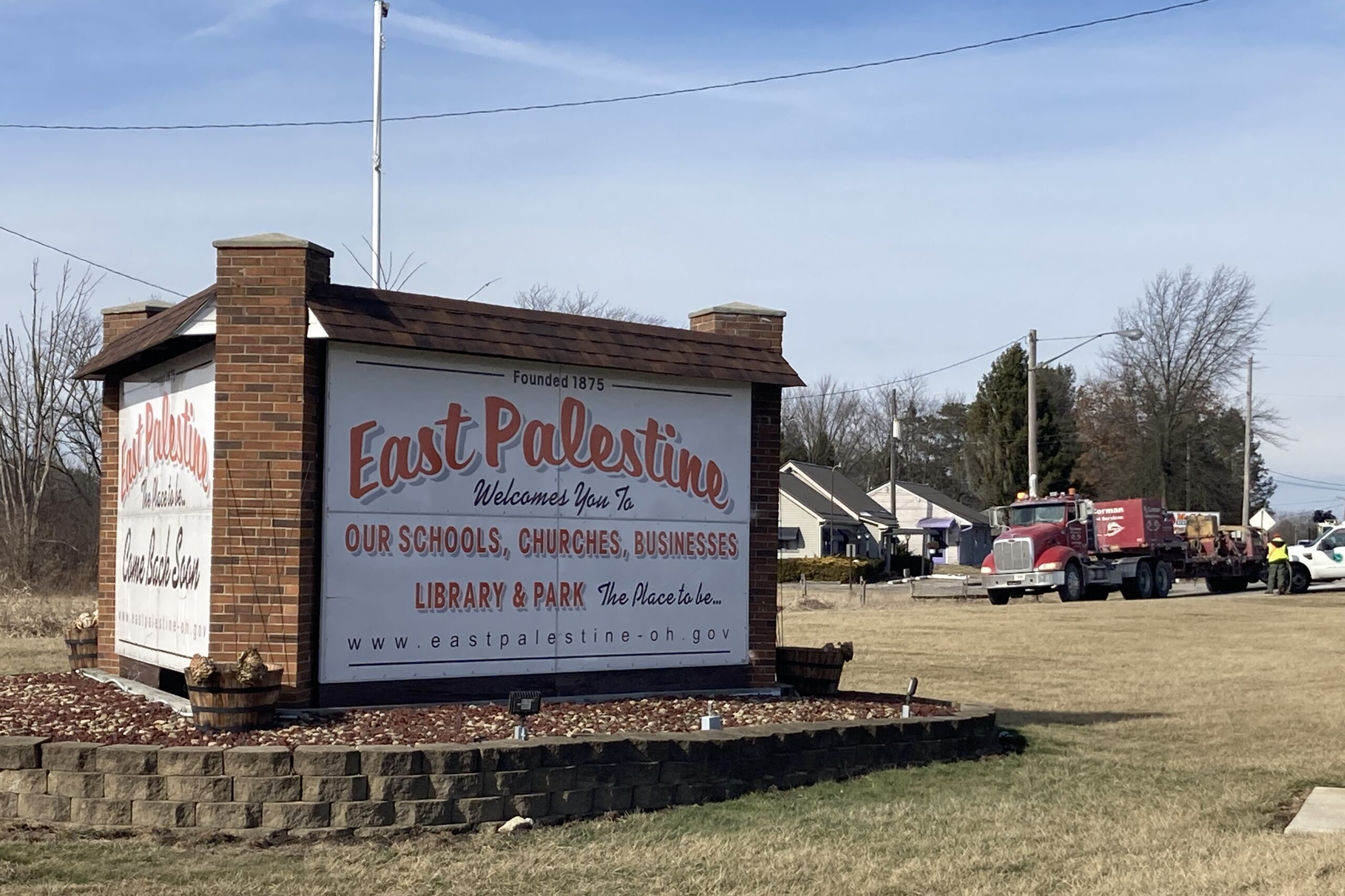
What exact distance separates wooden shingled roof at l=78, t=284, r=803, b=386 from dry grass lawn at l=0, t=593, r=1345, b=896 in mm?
3591

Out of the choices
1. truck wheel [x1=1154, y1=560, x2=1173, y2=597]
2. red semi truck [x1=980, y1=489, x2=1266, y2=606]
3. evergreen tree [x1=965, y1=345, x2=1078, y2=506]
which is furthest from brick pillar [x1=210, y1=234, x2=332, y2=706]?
evergreen tree [x1=965, y1=345, x2=1078, y2=506]

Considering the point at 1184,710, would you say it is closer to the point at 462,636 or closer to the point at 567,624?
the point at 567,624

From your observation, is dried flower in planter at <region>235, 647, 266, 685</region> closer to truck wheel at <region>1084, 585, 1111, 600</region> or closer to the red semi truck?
the red semi truck

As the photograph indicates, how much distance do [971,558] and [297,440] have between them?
74887 mm

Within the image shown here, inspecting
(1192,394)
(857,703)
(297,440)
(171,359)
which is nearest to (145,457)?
(171,359)

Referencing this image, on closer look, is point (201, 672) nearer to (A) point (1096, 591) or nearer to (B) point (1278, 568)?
(A) point (1096, 591)

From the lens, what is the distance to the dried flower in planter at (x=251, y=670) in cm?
860

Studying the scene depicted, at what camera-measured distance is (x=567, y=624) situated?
422 inches

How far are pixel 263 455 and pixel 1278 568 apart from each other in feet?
117

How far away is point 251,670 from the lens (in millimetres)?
8648

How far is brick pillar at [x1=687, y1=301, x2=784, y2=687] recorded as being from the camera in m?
11.8

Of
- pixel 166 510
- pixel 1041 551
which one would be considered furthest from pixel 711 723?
pixel 1041 551

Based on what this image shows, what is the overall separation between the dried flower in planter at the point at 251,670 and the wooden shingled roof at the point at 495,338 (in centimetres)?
221

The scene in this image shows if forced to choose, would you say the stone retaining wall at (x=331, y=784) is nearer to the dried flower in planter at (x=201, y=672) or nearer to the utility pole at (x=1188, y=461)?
the dried flower in planter at (x=201, y=672)
